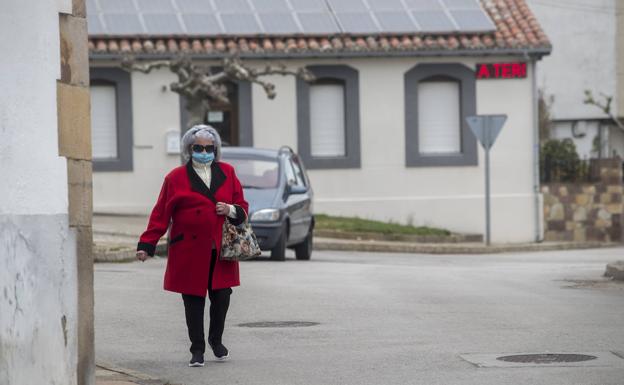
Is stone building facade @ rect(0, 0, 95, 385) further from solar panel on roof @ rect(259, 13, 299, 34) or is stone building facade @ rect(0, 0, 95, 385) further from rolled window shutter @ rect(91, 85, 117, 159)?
solar panel on roof @ rect(259, 13, 299, 34)

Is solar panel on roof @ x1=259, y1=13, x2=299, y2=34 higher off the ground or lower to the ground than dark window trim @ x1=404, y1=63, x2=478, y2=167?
higher

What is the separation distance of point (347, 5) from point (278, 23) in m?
2.05

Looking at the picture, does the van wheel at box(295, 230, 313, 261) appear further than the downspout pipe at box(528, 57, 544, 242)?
No

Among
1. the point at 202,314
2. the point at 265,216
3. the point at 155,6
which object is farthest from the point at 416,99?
the point at 202,314

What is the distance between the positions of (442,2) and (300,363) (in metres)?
27.1

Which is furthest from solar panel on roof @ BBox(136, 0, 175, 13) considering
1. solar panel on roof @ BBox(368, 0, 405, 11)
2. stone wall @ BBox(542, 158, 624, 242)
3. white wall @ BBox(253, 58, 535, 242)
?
stone wall @ BBox(542, 158, 624, 242)

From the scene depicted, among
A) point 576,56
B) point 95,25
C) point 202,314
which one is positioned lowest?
A: point 202,314

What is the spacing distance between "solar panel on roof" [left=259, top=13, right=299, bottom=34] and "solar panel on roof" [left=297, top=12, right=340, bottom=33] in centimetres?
23

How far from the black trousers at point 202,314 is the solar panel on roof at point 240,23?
2437cm

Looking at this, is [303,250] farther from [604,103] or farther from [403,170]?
[604,103]

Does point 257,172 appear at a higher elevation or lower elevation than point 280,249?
higher

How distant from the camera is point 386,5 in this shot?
1442 inches

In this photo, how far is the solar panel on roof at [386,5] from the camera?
36.5m

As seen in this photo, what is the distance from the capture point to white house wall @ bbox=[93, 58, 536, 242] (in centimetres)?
3444
